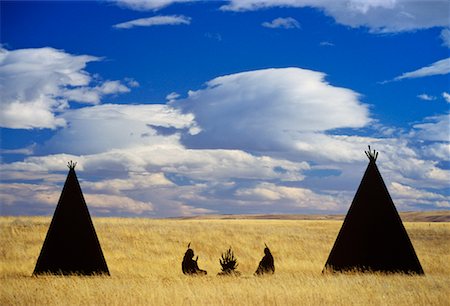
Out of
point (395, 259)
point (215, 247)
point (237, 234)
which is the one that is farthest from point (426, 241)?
point (395, 259)

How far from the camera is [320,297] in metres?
14.1

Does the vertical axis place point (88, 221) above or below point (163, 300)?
above

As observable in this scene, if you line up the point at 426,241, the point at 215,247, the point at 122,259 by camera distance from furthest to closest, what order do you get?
the point at 426,241 < the point at 215,247 < the point at 122,259

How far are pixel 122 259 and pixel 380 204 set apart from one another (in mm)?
12952

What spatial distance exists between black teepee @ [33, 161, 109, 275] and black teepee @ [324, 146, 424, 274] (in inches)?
297

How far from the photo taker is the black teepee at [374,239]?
1759 cm

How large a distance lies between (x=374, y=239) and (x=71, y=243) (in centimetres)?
939

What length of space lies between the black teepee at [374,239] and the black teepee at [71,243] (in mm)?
7545

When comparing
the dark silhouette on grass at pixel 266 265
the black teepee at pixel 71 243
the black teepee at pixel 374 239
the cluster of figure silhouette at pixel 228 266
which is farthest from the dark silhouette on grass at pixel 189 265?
the black teepee at pixel 374 239

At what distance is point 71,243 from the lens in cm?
1791

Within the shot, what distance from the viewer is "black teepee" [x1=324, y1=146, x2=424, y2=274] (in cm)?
1759

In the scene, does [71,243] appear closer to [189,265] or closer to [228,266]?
[189,265]

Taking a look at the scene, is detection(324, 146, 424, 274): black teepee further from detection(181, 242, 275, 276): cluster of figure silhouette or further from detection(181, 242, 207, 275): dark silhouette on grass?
detection(181, 242, 207, 275): dark silhouette on grass

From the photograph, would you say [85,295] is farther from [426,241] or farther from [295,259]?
[426,241]
